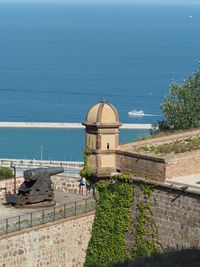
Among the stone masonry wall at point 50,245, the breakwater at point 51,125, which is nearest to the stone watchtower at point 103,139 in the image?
the stone masonry wall at point 50,245

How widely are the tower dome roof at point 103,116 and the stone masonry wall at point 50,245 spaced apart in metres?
3.14

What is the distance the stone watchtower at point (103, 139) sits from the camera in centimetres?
2470

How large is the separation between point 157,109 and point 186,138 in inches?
4674

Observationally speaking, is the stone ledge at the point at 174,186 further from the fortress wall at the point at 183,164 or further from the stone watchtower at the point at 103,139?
the stone watchtower at the point at 103,139

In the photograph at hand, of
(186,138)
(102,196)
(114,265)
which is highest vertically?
(186,138)

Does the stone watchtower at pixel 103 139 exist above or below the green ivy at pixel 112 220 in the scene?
above

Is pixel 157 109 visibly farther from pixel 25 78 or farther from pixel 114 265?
pixel 114 265

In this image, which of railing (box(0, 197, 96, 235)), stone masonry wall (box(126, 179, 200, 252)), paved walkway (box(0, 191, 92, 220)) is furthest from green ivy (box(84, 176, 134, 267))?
paved walkway (box(0, 191, 92, 220))

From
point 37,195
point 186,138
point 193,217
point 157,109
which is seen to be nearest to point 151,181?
point 193,217

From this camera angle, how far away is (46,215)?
87.7 feet

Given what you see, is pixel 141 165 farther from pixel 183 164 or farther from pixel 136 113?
pixel 136 113

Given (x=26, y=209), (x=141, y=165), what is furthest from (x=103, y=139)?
(x=26, y=209)

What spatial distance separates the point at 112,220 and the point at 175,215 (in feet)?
7.87

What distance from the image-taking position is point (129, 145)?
2586cm
